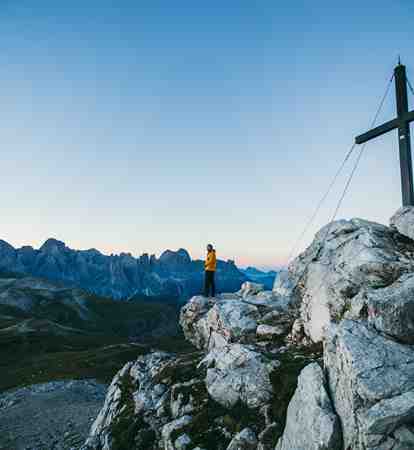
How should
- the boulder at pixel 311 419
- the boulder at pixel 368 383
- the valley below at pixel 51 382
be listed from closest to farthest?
1. the boulder at pixel 368 383
2. the boulder at pixel 311 419
3. the valley below at pixel 51 382

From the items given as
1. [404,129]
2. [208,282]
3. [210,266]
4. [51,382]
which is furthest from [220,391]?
[51,382]

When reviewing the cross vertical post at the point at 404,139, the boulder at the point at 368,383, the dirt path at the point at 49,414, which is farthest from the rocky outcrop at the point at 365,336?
the dirt path at the point at 49,414

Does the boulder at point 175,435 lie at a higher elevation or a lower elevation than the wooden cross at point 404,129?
lower

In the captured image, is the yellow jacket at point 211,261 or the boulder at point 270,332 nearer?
the boulder at point 270,332

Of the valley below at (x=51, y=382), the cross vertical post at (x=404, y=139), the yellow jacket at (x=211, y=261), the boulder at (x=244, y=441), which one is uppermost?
the cross vertical post at (x=404, y=139)

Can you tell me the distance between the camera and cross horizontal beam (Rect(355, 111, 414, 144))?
19.3 metres

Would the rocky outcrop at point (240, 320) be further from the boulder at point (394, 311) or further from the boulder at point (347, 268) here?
the boulder at point (394, 311)

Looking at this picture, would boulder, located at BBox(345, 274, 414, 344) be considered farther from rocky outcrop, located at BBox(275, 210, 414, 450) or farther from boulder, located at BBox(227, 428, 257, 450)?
boulder, located at BBox(227, 428, 257, 450)

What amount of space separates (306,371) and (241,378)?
377cm

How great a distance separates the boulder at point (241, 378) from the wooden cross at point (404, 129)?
12.8m

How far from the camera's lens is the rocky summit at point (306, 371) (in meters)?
9.84

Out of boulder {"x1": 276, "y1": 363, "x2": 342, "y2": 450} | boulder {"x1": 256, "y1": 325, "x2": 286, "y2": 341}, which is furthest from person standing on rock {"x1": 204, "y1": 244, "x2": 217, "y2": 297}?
boulder {"x1": 276, "y1": 363, "x2": 342, "y2": 450}

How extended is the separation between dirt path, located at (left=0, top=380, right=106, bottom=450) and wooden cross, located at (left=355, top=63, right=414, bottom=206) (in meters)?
35.5

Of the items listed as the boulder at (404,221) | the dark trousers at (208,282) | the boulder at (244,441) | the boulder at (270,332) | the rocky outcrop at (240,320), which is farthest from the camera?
the dark trousers at (208,282)
